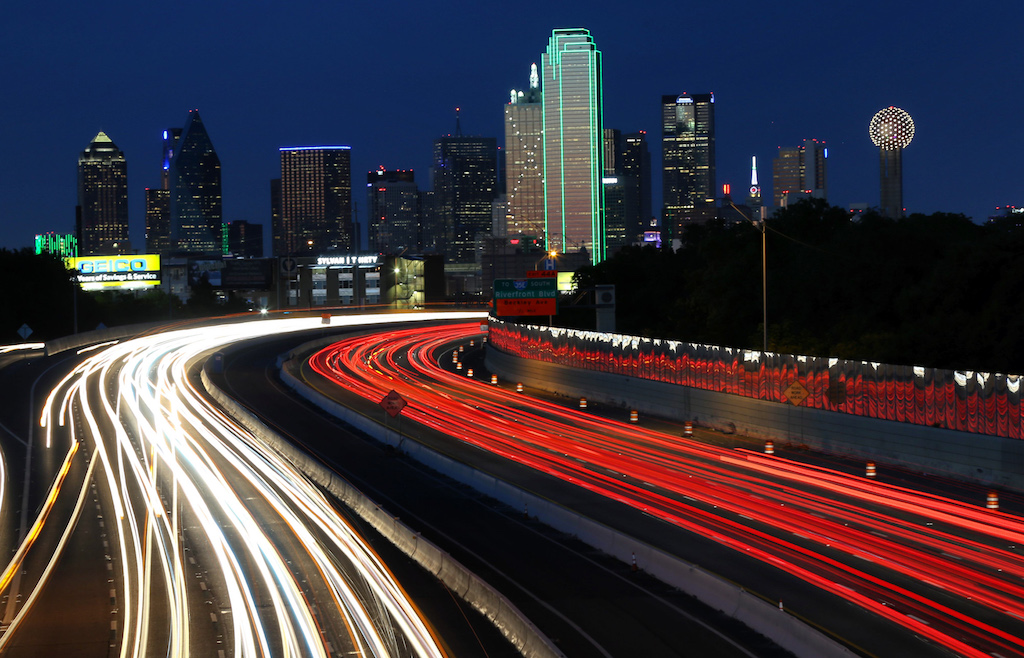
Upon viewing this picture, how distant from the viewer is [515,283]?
62.3 meters

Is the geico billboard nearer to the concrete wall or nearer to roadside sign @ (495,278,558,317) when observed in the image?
roadside sign @ (495,278,558,317)

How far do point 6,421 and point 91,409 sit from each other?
12.9 ft

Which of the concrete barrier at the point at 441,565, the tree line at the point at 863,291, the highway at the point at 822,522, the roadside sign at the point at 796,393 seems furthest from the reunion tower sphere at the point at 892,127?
the concrete barrier at the point at 441,565

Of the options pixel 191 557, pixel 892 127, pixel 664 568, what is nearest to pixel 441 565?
pixel 664 568

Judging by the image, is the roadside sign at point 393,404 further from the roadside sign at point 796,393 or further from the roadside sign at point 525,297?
the roadside sign at point 525,297

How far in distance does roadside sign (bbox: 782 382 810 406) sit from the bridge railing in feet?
0.10

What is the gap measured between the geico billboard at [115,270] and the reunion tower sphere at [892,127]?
305 ft

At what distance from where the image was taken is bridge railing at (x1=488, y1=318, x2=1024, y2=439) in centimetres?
2795

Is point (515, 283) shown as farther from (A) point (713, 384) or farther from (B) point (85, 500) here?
(B) point (85, 500)

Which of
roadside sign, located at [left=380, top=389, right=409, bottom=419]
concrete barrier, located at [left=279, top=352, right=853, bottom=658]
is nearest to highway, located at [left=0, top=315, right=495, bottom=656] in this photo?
concrete barrier, located at [left=279, top=352, right=853, bottom=658]

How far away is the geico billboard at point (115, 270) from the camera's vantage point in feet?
479

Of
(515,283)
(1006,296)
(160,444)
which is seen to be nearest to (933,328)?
(1006,296)

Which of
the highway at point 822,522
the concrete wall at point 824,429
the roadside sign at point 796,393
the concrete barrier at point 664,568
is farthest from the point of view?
the roadside sign at point 796,393

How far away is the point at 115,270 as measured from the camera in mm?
148000
